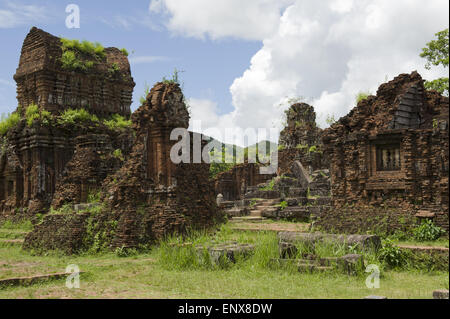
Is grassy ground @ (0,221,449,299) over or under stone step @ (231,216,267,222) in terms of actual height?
under

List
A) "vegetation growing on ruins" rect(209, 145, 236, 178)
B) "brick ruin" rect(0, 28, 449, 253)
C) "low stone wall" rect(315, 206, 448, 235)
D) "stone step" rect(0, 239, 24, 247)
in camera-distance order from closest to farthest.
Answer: "low stone wall" rect(315, 206, 448, 235) < "brick ruin" rect(0, 28, 449, 253) < "stone step" rect(0, 239, 24, 247) < "vegetation growing on ruins" rect(209, 145, 236, 178)

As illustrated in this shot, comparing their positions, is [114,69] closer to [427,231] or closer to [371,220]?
[371,220]

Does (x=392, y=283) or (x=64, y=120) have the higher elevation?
(x=64, y=120)

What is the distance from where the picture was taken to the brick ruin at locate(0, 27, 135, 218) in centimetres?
2278

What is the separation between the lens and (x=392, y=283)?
8.52 meters

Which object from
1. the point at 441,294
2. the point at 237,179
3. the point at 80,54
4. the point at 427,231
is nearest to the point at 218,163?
the point at 237,179

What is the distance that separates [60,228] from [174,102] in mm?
5031

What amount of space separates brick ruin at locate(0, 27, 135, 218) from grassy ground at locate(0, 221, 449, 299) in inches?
434

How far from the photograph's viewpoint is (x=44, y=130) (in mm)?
22969

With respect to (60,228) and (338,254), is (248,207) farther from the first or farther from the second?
(338,254)

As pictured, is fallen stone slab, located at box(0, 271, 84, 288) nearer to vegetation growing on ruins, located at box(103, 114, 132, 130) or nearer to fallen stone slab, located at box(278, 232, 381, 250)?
fallen stone slab, located at box(278, 232, 381, 250)

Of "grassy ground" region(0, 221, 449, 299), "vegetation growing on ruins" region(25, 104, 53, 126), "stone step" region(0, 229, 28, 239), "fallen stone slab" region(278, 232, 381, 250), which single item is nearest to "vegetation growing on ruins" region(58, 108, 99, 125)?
"vegetation growing on ruins" region(25, 104, 53, 126)
